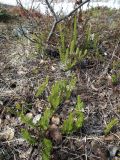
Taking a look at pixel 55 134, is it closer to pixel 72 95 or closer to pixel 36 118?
pixel 36 118

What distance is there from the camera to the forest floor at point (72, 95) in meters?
2.30

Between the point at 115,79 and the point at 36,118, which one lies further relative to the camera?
the point at 115,79

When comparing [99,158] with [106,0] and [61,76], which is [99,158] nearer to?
[61,76]

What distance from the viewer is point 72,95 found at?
2777 millimetres

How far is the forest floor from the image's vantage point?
2.30 meters

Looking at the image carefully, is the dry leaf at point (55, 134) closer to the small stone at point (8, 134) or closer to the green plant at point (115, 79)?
the small stone at point (8, 134)

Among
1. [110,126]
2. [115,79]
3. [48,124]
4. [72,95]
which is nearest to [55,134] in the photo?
[48,124]

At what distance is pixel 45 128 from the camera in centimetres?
229

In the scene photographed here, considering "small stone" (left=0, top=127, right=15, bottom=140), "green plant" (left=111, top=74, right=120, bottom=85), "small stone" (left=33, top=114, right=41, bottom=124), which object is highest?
"green plant" (left=111, top=74, right=120, bottom=85)

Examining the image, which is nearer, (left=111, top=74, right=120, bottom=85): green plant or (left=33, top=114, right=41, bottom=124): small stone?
(left=33, top=114, right=41, bottom=124): small stone

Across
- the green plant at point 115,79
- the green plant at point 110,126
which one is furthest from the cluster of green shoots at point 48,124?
the green plant at point 115,79

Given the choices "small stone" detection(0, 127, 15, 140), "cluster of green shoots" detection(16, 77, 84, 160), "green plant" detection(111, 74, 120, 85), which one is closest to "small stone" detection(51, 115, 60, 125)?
"cluster of green shoots" detection(16, 77, 84, 160)

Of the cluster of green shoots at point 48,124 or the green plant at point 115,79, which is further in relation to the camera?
the green plant at point 115,79

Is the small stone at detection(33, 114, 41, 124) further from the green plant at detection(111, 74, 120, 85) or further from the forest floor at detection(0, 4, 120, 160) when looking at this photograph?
the green plant at detection(111, 74, 120, 85)
